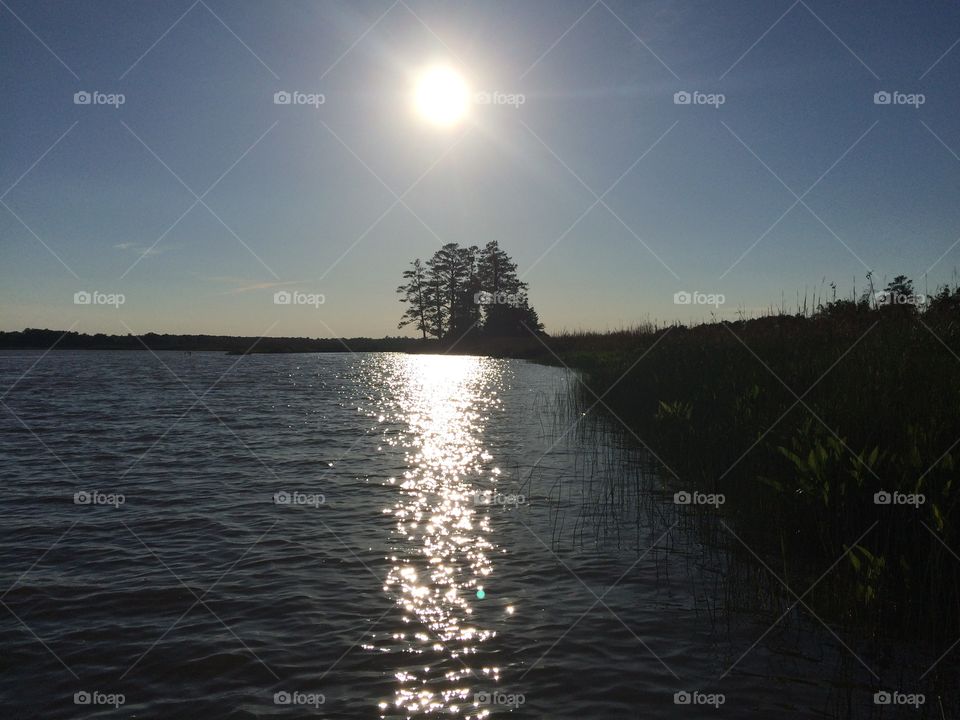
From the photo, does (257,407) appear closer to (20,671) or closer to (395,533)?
(395,533)

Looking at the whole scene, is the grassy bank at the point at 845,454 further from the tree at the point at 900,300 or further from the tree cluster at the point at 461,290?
the tree cluster at the point at 461,290

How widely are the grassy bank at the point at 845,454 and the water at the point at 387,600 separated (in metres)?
0.72

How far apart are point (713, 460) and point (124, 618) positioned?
9.31 meters

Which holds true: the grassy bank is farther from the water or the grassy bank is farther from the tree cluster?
the tree cluster

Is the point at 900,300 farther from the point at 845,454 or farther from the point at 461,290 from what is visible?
the point at 461,290

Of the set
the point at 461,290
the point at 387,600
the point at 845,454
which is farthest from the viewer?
the point at 461,290

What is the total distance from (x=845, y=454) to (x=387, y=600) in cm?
572

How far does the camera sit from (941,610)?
19.9 ft

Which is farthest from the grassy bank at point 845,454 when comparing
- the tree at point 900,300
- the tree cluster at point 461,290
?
the tree cluster at point 461,290

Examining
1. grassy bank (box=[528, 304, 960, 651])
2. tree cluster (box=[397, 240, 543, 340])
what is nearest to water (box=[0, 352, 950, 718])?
grassy bank (box=[528, 304, 960, 651])

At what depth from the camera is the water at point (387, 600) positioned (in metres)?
5.08

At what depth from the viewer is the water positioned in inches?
200

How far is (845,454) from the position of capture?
312 inches

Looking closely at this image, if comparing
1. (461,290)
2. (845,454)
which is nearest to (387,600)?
(845,454)
